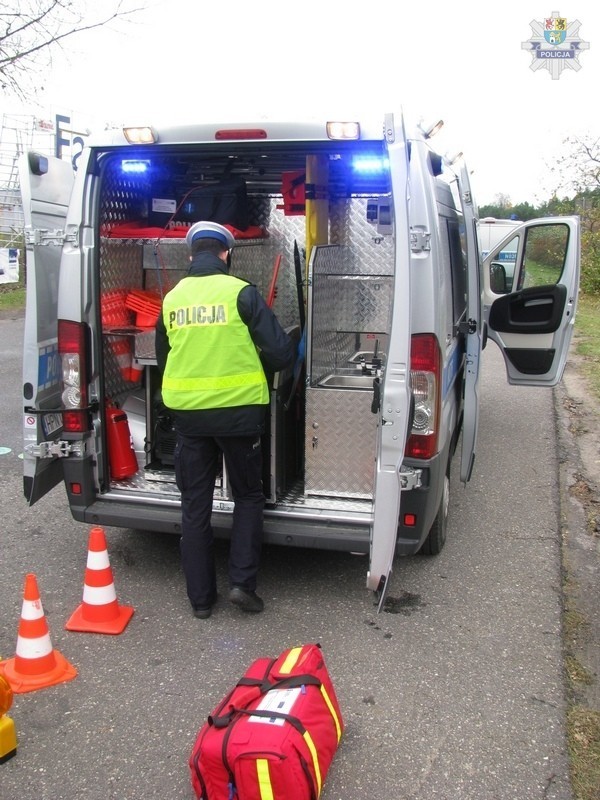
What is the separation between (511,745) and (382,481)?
3.76 feet

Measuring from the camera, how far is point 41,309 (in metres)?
3.85

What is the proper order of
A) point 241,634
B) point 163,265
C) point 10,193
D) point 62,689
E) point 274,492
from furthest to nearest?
1. point 10,193
2. point 163,265
3. point 274,492
4. point 241,634
5. point 62,689

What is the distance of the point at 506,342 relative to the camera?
596cm

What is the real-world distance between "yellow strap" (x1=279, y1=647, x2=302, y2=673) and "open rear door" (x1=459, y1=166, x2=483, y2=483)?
2448 mm

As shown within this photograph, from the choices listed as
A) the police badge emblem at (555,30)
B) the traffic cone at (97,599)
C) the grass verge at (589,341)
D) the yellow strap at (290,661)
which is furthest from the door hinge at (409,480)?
the police badge emblem at (555,30)

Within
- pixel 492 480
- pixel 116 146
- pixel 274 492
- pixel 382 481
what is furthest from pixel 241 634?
pixel 492 480

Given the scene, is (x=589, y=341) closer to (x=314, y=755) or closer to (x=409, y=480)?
(x=409, y=480)

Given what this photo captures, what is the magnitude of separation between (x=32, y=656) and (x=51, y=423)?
127 centimetres

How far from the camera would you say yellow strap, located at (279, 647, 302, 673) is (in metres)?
2.81

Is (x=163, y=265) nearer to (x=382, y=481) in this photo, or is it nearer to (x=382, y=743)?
(x=382, y=481)

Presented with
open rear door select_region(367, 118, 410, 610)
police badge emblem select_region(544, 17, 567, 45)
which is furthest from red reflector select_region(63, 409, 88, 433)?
police badge emblem select_region(544, 17, 567, 45)

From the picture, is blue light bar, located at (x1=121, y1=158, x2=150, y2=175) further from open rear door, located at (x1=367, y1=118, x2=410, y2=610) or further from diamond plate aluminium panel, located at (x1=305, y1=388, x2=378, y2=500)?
open rear door, located at (x1=367, y1=118, x2=410, y2=610)

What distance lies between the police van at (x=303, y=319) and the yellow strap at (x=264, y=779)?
114cm

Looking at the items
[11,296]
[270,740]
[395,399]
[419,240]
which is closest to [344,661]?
[270,740]
